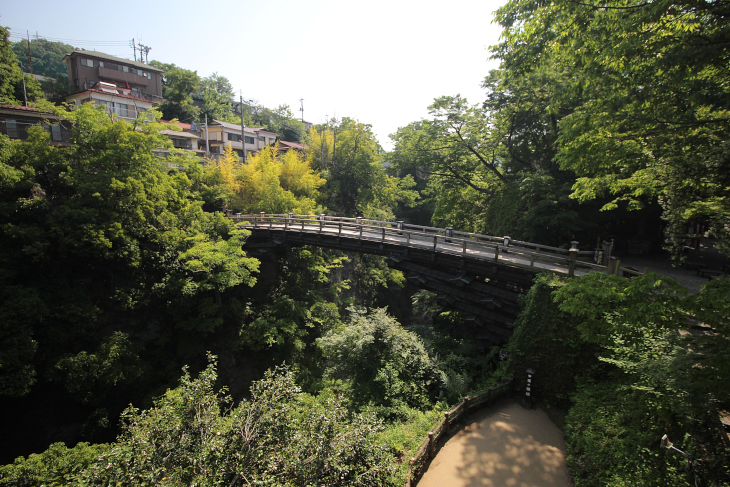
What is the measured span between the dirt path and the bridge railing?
14.9 ft

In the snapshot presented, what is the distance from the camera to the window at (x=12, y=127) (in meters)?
20.5

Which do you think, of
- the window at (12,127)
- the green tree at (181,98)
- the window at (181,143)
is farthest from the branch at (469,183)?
the green tree at (181,98)

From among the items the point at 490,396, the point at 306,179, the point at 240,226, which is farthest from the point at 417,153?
the point at 490,396

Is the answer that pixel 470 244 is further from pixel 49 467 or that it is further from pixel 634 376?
pixel 49 467

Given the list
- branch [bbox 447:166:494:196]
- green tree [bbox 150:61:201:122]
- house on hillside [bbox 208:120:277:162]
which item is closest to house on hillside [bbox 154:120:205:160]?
house on hillside [bbox 208:120:277:162]

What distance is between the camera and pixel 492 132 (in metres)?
19.8

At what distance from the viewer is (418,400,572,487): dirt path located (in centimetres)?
717

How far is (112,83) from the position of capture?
3672cm

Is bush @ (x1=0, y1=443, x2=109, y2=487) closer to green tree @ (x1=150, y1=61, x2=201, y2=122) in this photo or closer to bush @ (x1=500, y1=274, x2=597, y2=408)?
bush @ (x1=500, y1=274, x2=597, y2=408)

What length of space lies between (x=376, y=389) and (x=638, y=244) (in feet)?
52.1

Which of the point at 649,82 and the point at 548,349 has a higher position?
the point at 649,82

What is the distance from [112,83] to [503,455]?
4642 cm

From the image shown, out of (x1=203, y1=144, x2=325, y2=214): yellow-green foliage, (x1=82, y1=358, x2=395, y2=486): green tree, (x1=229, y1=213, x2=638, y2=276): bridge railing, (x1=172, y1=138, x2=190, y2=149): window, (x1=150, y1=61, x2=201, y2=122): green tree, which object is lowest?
(x1=82, y1=358, x2=395, y2=486): green tree

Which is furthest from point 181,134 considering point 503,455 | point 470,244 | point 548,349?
point 503,455
